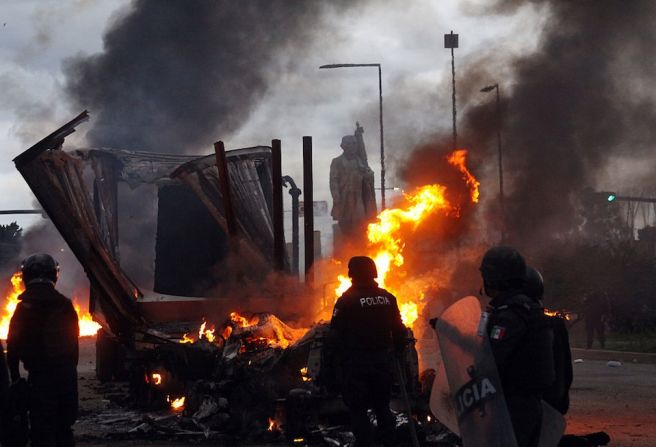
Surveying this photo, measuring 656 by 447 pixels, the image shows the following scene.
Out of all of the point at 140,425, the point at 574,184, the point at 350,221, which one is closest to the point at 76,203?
the point at 140,425

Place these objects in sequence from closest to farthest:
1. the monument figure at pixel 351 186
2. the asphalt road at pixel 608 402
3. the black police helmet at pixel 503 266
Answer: the black police helmet at pixel 503 266
the asphalt road at pixel 608 402
the monument figure at pixel 351 186

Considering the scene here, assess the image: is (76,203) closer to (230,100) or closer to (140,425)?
(140,425)

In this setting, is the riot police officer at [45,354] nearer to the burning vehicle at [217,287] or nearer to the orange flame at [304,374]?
the burning vehicle at [217,287]

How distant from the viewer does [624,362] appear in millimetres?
20516

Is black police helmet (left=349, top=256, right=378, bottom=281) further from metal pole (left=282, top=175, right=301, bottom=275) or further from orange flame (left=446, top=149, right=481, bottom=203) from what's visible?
orange flame (left=446, top=149, right=481, bottom=203)

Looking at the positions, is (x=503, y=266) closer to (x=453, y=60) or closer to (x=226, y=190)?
(x=226, y=190)

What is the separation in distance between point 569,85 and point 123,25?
59.5 ft

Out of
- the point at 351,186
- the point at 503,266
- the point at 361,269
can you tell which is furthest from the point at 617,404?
the point at 503,266

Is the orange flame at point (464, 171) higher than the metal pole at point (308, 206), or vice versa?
the orange flame at point (464, 171)

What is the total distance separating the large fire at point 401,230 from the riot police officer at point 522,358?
8458 mm

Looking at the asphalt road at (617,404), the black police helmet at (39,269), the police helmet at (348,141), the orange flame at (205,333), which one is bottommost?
the asphalt road at (617,404)

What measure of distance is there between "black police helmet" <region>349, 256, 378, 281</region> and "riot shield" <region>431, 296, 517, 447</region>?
11.8 feet

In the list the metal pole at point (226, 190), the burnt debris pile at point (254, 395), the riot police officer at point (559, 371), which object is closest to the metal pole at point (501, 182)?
the metal pole at point (226, 190)

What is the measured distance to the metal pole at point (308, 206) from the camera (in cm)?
1328
